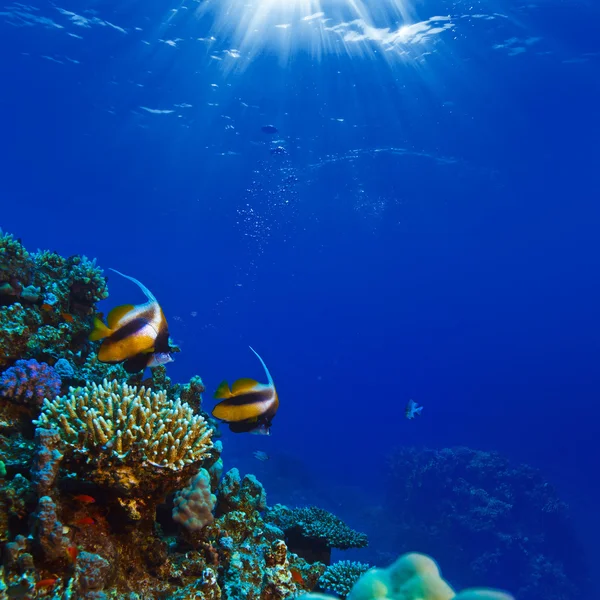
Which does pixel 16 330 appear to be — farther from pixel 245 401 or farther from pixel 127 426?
pixel 245 401

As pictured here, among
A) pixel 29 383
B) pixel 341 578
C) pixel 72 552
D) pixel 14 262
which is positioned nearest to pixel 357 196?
pixel 14 262

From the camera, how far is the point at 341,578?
493 centimetres

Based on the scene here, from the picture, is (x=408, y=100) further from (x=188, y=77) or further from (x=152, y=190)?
(x=152, y=190)

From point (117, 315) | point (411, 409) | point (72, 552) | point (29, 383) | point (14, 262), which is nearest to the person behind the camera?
point (72, 552)

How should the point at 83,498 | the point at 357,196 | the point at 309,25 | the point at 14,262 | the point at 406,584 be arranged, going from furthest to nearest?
the point at 357,196, the point at 309,25, the point at 14,262, the point at 83,498, the point at 406,584

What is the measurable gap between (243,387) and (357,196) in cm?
4735

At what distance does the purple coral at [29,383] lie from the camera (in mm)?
4582

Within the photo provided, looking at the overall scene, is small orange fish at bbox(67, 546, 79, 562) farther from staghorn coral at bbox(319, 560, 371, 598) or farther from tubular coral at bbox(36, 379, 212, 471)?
staghorn coral at bbox(319, 560, 371, 598)

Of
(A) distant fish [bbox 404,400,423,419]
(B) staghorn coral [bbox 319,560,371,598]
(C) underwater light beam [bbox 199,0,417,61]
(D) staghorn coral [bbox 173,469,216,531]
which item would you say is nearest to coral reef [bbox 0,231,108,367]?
(D) staghorn coral [bbox 173,469,216,531]

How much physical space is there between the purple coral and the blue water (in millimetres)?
1925

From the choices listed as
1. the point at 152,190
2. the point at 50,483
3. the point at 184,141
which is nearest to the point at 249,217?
the point at 152,190

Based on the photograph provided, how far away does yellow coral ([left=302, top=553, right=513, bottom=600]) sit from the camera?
5.98 feet

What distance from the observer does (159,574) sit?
349 centimetres

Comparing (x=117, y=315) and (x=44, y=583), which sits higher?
(x=117, y=315)
